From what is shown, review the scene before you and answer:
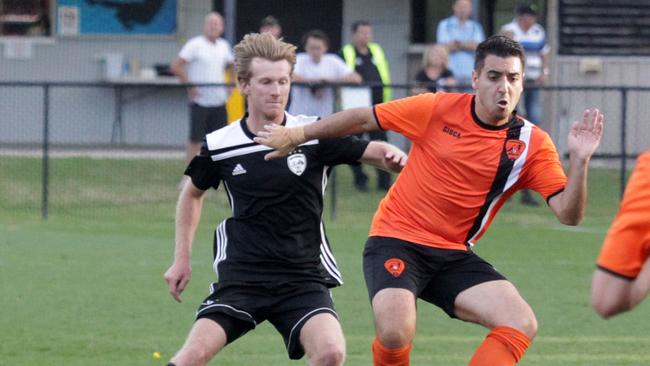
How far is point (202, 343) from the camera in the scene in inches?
219

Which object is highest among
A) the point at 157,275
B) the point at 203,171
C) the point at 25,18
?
the point at 25,18

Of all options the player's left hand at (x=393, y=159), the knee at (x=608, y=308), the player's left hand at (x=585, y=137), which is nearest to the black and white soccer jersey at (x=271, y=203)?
the player's left hand at (x=393, y=159)

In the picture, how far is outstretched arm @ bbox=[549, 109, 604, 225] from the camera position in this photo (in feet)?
18.7

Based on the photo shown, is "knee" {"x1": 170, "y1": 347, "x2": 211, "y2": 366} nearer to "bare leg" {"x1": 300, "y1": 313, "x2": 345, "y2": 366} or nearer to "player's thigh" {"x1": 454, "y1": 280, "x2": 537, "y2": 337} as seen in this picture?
"bare leg" {"x1": 300, "y1": 313, "x2": 345, "y2": 366}

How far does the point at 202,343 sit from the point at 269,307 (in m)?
0.41

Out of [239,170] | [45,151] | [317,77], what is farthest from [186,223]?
[317,77]

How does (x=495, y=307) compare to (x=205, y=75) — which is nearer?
(x=495, y=307)

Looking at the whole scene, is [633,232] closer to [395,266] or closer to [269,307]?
[269,307]

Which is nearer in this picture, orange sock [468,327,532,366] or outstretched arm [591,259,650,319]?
outstretched arm [591,259,650,319]

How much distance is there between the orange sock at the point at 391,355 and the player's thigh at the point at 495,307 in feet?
1.08

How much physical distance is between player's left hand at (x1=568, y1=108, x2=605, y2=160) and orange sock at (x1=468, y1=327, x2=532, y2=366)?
0.86 meters

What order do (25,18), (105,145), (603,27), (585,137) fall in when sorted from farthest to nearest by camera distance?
(25,18), (603,27), (105,145), (585,137)

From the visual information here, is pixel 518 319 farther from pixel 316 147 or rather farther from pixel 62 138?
pixel 62 138

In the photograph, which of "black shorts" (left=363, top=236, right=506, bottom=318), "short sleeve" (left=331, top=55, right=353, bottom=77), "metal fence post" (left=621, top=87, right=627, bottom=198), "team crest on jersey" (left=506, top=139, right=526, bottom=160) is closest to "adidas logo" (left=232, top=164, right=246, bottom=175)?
"black shorts" (left=363, top=236, right=506, bottom=318)
